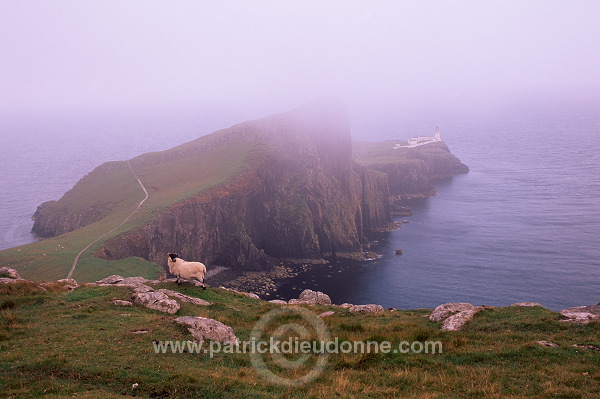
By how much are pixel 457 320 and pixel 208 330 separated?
13276 mm

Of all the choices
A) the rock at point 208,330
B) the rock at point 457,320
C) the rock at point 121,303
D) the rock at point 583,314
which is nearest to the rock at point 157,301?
the rock at point 121,303

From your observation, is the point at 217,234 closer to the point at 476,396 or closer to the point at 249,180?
the point at 249,180

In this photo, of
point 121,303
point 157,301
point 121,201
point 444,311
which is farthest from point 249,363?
point 121,201

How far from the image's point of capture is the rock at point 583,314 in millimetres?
20105

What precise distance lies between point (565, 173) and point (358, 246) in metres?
117

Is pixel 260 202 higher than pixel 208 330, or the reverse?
pixel 208 330

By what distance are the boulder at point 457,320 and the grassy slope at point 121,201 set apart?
164ft

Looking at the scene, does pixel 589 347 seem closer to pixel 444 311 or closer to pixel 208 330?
pixel 444 311

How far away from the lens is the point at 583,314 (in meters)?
20.9

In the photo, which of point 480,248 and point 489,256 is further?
point 480,248

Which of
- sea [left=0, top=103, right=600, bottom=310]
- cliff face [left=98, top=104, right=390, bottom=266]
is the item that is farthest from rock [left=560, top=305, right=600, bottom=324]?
cliff face [left=98, top=104, right=390, bottom=266]

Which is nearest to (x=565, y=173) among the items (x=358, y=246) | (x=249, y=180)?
(x=358, y=246)

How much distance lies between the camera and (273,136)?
141m

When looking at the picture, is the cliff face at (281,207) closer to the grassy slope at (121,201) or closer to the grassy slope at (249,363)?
the grassy slope at (121,201)
